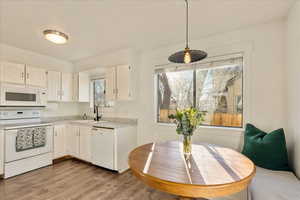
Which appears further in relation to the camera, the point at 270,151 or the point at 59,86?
the point at 59,86

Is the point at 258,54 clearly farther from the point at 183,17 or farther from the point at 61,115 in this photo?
the point at 61,115

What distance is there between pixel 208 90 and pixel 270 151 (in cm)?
123

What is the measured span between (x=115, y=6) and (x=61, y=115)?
10.7ft

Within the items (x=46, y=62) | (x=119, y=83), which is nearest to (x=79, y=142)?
(x=119, y=83)

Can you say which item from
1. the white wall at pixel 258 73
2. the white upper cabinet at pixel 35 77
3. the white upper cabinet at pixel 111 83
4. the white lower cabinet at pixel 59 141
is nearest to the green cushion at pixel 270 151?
the white wall at pixel 258 73

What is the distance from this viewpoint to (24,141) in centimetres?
268

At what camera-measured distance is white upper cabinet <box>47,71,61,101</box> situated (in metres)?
3.34

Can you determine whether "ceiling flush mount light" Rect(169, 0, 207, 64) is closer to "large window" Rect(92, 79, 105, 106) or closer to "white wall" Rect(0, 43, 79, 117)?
"large window" Rect(92, 79, 105, 106)

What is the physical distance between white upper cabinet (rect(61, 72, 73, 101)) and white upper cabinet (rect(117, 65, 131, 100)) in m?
1.57

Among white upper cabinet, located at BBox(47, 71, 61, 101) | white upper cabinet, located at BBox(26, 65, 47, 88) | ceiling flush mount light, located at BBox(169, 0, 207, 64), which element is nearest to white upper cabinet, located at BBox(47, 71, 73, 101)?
white upper cabinet, located at BBox(47, 71, 61, 101)

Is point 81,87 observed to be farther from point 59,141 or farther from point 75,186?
point 75,186

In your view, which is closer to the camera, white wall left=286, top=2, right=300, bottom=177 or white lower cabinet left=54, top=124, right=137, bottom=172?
white wall left=286, top=2, right=300, bottom=177

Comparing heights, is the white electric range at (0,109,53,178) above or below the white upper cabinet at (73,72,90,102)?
below

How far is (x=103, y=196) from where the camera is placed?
202 centimetres
